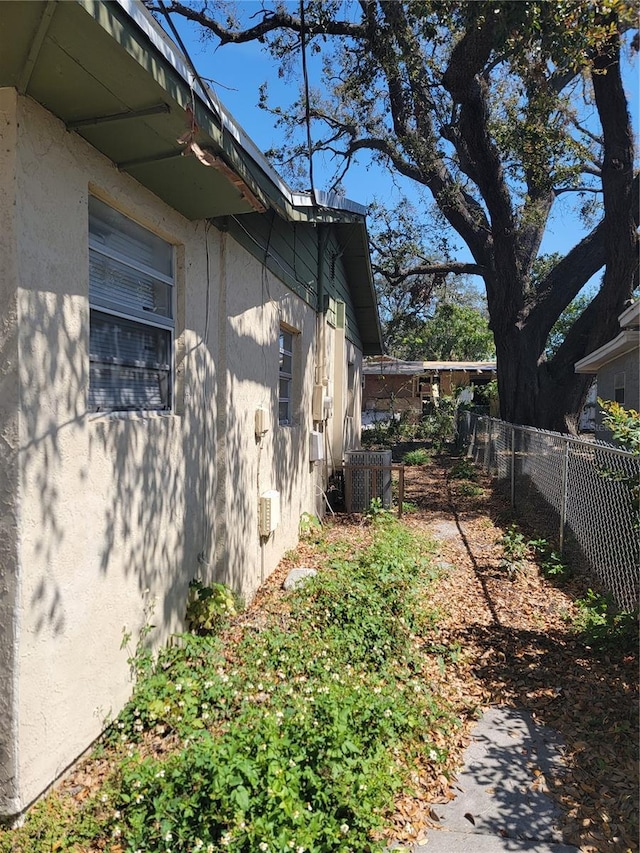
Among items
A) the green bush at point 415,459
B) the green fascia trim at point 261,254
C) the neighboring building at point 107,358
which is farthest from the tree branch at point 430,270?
the neighboring building at point 107,358

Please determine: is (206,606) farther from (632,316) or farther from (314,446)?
(632,316)

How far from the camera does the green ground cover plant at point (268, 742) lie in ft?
6.98

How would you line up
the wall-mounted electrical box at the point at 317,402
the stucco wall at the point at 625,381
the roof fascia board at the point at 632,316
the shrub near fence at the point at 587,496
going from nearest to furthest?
the shrub near fence at the point at 587,496
the wall-mounted electrical box at the point at 317,402
the roof fascia board at the point at 632,316
the stucco wall at the point at 625,381

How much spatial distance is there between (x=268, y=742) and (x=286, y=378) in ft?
16.1

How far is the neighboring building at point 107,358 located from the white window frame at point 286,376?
1.67 metres

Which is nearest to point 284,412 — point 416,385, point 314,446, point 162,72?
point 314,446

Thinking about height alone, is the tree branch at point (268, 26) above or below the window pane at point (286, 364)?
above

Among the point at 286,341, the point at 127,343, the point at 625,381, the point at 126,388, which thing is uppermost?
the point at 286,341

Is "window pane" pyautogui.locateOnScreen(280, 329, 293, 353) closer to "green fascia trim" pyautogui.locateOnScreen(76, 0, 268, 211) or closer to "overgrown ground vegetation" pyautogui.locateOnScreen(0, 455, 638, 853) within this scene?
"overgrown ground vegetation" pyautogui.locateOnScreen(0, 455, 638, 853)

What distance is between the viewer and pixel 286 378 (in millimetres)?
6906

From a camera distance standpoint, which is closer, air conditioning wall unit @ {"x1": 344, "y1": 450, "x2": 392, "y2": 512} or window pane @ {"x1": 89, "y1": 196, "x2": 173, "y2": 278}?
window pane @ {"x1": 89, "y1": 196, "x2": 173, "y2": 278}

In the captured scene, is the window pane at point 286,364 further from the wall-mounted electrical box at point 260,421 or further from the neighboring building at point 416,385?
the neighboring building at point 416,385

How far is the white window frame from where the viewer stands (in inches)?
263

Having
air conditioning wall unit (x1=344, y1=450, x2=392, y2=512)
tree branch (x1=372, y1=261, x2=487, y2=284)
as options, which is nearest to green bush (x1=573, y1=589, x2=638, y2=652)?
air conditioning wall unit (x1=344, y1=450, x2=392, y2=512)
